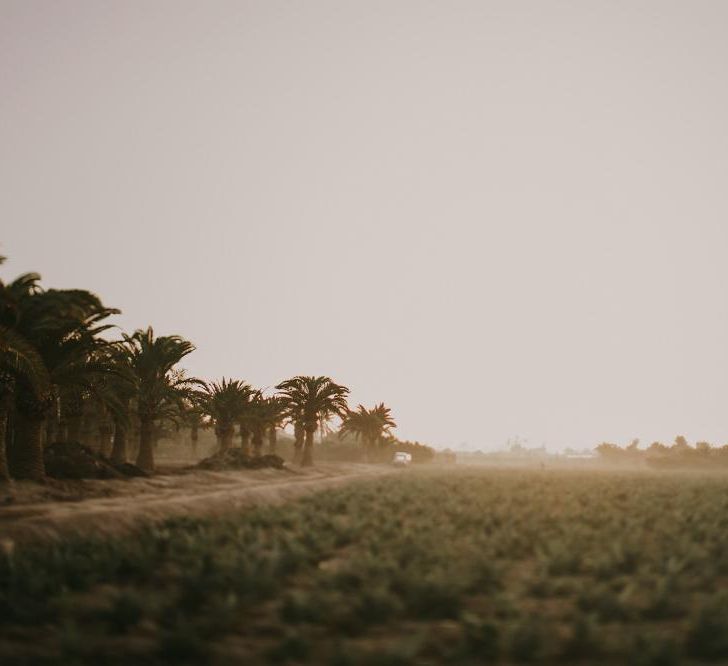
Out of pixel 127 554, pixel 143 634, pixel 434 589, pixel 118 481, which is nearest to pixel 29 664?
pixel 143 634

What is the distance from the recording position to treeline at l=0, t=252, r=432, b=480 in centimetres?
1650

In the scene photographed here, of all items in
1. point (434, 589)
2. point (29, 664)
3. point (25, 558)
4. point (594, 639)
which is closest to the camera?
point (29, 664)

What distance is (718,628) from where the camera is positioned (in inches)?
214

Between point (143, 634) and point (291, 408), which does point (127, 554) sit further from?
point (291, 408)

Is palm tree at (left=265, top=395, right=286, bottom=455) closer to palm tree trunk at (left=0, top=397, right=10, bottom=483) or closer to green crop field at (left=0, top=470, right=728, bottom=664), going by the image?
palm tree trunk at (left=0, top=397, right=10, bottom=483)

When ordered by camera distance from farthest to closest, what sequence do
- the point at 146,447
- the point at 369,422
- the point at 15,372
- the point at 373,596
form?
the point at 369,422, the point at 146,447, the point at 15,372, the point at 373,596

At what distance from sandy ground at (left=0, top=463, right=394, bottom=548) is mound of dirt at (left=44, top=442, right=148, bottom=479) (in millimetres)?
1104

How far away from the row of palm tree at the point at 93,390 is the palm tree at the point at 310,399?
0.26 ft

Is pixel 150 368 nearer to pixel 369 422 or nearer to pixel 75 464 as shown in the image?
pixel 75 464

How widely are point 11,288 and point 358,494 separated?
43.5 feet

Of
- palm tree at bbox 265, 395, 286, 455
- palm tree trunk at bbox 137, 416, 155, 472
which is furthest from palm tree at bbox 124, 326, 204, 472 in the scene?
palm tree at bbox 265, 395, 286, 455

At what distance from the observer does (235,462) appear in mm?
31109

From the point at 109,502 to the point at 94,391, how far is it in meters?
7.23

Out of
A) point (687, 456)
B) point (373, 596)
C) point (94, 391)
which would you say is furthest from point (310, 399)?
point (687, 456)
